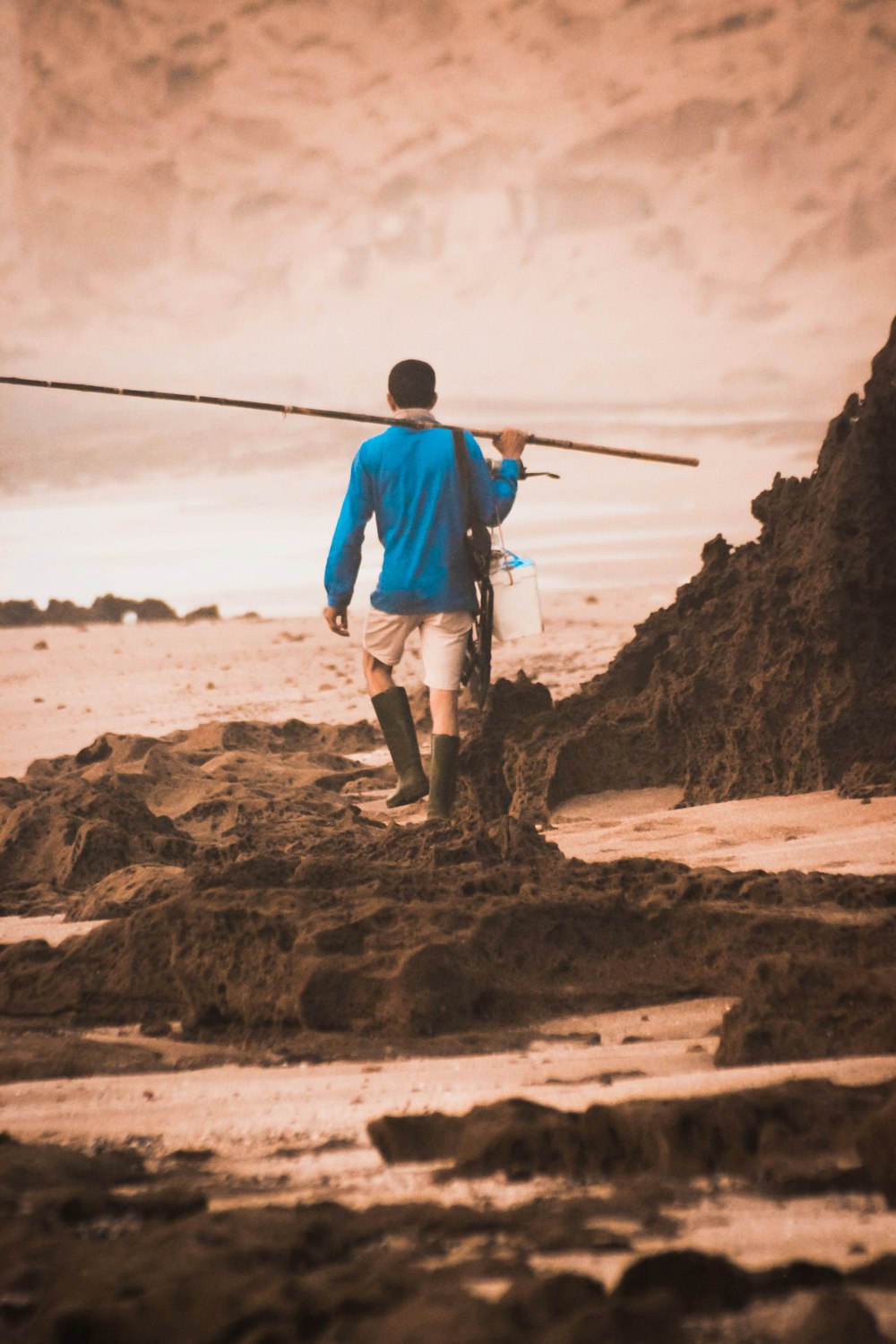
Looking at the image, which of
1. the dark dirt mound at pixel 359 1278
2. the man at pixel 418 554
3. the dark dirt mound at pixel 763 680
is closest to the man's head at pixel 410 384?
the man at pixel 418 554

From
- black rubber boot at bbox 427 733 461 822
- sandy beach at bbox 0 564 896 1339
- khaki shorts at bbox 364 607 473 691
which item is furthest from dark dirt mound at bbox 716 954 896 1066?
khaki shorts at bbox 364 607 473 691

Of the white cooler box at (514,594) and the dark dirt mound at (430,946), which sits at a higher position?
the white cooler box at (514,594)

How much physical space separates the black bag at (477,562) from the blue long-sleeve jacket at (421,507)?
0.03 metres

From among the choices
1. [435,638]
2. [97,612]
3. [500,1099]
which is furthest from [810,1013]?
[97,612]

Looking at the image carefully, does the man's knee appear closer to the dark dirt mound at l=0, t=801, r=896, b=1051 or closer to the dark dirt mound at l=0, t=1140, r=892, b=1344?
the dark dirt mound at l=0, t=801, r=896, b=1051

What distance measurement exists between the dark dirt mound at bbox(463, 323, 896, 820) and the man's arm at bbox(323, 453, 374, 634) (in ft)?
4.60

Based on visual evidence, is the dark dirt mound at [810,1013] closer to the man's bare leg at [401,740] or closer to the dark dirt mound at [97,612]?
the man's bare leg at [401,740]

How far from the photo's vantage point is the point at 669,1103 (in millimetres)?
2523

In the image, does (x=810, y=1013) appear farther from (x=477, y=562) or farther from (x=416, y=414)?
(x=416, y=414)

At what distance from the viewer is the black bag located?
21.2 feet

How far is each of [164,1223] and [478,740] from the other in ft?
18.0

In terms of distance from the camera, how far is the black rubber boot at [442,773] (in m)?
6.39

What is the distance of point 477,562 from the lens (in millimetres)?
6559

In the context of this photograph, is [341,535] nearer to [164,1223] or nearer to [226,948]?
[226,948]
